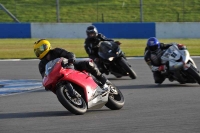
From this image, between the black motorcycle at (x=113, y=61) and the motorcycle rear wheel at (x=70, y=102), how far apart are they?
6144mm

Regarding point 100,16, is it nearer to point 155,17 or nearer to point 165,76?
point 155,17

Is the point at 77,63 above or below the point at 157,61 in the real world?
above

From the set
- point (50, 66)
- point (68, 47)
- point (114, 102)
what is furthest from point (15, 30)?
point (50, 66)

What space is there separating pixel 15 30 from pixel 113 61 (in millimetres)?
16640

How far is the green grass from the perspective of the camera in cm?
2339

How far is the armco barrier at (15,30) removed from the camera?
31156mm

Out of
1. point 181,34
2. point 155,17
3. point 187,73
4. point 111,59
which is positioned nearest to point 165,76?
point 187,73

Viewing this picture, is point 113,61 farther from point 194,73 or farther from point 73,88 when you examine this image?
point 73,88

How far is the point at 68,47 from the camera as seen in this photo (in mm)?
26609

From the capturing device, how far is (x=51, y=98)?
11.8 metres

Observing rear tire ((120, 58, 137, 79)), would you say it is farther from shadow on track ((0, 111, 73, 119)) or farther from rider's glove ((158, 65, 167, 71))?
shadow on track ((0, 111, 73, 119))

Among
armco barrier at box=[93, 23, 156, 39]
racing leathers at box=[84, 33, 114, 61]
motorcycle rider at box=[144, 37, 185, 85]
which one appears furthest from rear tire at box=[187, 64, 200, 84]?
armco barrier at box=[93, 23, 156, 39]

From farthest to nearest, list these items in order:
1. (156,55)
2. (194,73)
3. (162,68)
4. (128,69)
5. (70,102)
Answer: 1. (128,69)
2. (156,55)
3. (162,68)
4. (194,73)
5. (70,102)

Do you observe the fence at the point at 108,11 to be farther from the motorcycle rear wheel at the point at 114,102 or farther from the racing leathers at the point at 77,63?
the motorcycle rear wheel at the point at 114,102
